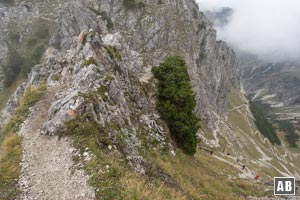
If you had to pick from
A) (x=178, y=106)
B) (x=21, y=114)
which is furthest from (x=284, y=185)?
(x=21, y=114)

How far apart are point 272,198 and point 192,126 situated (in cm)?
1236

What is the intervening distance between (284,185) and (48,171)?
15.1 metres

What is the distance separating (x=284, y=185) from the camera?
19.7 metres

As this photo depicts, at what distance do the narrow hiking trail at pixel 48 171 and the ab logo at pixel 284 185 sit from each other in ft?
39.0

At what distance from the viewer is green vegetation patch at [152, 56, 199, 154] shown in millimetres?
36188

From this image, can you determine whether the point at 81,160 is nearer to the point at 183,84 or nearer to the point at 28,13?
the point at 183,84

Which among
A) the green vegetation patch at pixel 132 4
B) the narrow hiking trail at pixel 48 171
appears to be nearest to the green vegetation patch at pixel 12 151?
the narrow hiking trail at pixel 48 171

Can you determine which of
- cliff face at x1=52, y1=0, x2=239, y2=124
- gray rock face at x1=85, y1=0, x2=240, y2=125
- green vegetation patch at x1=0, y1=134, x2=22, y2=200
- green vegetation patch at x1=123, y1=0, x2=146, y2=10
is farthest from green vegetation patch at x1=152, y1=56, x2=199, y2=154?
green vegetation patch at x1=123, y1=0, x2=146, y2=10

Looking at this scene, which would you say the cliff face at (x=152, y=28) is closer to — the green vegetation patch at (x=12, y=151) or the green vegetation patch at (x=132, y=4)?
the green vegetation patch at (x=132, y=4)

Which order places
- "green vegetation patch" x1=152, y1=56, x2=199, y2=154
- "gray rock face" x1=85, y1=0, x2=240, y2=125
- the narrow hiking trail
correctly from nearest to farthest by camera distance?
the narrow hiking trail, "green vegetation patch" x1=152, y1=56, x2=199, y2=154, "gray rock face" x1=85, y1=0, x2=240, y2=125

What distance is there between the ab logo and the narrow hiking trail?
39.0 feet

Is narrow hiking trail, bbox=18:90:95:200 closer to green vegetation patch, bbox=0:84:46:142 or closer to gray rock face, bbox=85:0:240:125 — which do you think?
green vegetation patch, bbox=0:84:46:142

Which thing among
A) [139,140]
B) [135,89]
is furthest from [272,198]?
[135,89]

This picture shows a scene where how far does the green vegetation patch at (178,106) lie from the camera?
3619 centimetres
